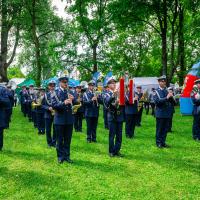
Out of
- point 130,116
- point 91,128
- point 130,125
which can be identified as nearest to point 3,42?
point 130,116

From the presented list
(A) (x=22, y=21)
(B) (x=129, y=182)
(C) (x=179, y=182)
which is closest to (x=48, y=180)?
(B) (x=129, y=182)

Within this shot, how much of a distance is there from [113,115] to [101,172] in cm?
211

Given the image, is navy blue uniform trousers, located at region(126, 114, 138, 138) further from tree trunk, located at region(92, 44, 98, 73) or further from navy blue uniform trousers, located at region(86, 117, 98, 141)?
tree trunk, located at region(92, 44, 98, 73)

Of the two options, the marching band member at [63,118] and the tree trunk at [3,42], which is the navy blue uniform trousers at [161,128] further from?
the tree trunk at [3,42]

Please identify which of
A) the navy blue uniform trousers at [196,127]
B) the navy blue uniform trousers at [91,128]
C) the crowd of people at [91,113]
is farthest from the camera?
the navy blue uniform trousers at [196,127]

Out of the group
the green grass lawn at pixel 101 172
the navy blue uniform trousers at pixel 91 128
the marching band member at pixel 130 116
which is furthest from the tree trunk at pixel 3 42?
the green grass lawn at pixel 101 172

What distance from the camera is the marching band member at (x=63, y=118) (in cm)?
1002

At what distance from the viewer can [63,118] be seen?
1022 cm

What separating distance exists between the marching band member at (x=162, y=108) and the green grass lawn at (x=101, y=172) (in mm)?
426

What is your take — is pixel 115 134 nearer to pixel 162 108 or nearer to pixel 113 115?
pixel 113 115

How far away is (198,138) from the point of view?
14.5 m

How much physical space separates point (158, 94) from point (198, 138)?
10.5 feet

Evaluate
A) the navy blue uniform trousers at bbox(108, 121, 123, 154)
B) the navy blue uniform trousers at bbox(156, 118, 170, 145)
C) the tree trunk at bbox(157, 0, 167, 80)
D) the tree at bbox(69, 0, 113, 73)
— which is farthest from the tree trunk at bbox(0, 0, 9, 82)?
the navy blue uniform trousers at bbox(108, 121, 123, 154)

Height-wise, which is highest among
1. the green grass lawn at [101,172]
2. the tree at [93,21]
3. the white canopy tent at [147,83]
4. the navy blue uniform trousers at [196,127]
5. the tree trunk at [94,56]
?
the tree at [93,21]
